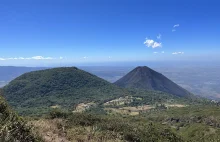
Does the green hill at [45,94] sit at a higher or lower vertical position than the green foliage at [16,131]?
lower

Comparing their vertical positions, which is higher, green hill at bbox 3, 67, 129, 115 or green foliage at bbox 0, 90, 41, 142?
green foliage at bbox 0, 90, 41, 142

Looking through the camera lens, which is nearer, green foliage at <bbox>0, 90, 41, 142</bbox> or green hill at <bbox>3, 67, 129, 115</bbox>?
green foliage at <bbox>0, 90, 41, 142</bbox>

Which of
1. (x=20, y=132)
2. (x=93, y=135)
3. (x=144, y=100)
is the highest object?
(x=20, y=132)

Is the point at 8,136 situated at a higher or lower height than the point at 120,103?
higher

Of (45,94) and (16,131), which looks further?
(45,94)

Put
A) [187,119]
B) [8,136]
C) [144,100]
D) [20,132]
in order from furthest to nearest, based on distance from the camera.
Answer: [144,100], [187,119], [20,132], [8,136]

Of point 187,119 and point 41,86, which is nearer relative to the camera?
point 187,119

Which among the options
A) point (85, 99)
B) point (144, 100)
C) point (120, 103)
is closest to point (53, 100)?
point (85, 99)

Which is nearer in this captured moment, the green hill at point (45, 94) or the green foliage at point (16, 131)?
the green foliage at point (16, 131)

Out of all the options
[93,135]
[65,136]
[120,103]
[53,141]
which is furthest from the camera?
[120,103]

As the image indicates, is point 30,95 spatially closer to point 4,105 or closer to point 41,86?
point 41,86

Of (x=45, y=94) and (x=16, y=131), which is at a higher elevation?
(x=16, y=131)
